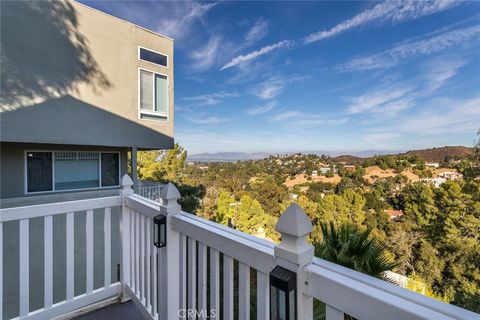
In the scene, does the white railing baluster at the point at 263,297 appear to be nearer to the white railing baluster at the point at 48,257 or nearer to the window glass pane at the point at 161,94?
the white railing baluster at the point at 48,257

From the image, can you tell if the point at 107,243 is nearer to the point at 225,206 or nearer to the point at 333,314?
the point at 333,314

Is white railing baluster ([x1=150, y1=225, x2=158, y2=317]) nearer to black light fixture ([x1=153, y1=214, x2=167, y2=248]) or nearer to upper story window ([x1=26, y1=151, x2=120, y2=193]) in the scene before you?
black light fixture ([x1=153, y1=214, x2=167, y2=248])

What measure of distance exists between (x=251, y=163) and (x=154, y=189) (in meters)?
30.8

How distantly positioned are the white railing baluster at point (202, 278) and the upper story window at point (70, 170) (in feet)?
21.9

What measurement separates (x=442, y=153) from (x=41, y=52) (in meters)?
27.9

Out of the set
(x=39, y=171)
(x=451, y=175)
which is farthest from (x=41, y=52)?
(x=451, y=175)

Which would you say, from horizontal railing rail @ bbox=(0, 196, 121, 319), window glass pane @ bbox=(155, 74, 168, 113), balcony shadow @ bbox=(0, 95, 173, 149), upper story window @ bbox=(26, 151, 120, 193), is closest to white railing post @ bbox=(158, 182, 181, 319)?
horizontal railing rail @ bbox=(0, 196, 121, 319)

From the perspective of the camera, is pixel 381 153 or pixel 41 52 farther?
pixel 381 153

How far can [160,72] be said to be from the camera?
7.79m

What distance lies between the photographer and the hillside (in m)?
16.8

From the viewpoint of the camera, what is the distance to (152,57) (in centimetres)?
764

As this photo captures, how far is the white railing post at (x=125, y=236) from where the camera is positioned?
2307 millimetres

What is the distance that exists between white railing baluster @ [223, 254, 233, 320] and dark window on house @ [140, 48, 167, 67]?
7.66m

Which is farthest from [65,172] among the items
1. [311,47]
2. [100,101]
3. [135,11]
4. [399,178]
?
[399,178]
